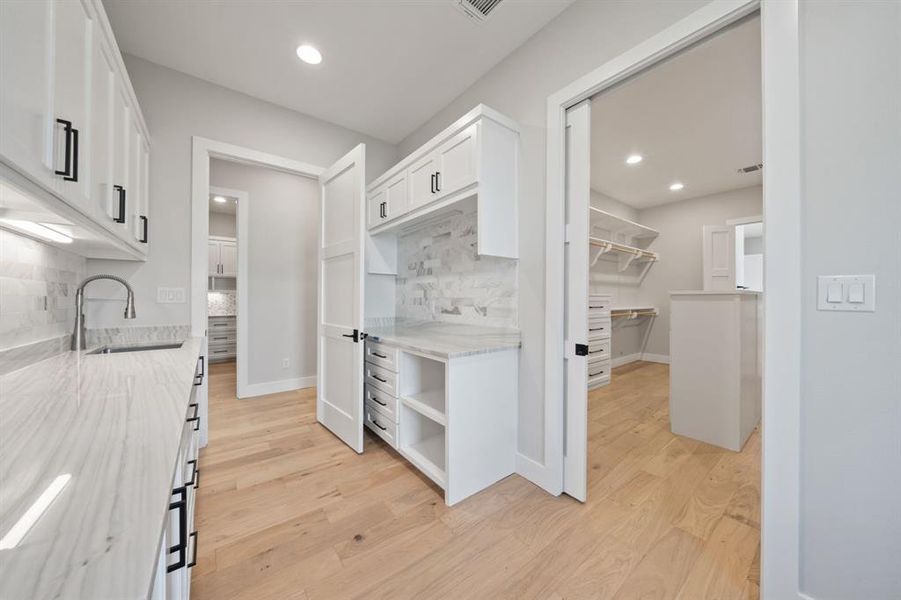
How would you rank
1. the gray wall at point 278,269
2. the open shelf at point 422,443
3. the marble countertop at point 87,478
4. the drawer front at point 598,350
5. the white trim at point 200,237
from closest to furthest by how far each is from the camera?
the marble countertop at point 87,478 < the open shelf at point 422,443 < the white trim at point 200,237 < the gray wall at point 278,269 < the drawer front at point 598,350

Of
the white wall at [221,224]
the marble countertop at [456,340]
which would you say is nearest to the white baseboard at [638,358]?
the marble countertop at [456,340]

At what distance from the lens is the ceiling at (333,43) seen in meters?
1.87

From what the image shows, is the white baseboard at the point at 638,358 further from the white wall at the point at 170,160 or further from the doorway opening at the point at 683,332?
the white wall at the point at 170,160

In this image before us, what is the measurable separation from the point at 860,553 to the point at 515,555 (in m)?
1.12

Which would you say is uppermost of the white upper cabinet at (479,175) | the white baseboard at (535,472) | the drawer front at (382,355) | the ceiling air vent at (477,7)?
the ceiling air vent at (477,7)

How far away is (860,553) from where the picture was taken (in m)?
1.03

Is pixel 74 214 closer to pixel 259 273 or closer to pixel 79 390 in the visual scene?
pixel 79 390

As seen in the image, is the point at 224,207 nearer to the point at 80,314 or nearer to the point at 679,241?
the point at 80,314

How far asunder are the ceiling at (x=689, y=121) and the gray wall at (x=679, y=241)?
30 centimetres

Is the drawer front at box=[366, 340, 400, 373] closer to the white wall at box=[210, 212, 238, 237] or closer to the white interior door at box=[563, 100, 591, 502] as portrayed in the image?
the white interior door at box=[563, 100, 591, 502]

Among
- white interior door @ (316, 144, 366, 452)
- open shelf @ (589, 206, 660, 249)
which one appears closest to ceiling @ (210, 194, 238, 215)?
white interior door @ (316, 144, 366, 452)

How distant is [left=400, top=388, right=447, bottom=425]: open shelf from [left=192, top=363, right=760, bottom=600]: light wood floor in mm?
430

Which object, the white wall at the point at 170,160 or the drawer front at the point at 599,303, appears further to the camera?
the drawer front at the point at 599,303

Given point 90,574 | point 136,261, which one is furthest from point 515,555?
point 136,261
